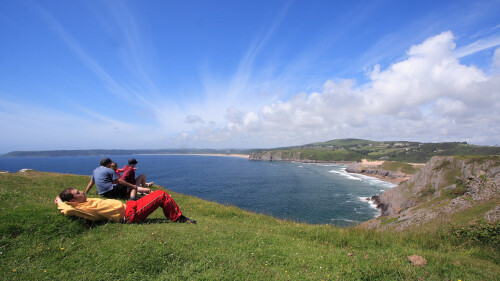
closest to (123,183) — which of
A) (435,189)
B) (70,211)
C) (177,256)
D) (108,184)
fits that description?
(108,184)

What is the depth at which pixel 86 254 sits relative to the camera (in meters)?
5.70

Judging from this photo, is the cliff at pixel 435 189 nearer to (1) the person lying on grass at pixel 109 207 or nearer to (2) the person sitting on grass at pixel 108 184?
(1) the person lying on grass at pixel 109 207

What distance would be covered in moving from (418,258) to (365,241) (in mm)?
2161

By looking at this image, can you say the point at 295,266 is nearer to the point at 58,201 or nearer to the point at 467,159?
the point at 58,201

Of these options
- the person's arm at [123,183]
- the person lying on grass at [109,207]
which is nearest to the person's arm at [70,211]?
the person lying on grass at [109,207]

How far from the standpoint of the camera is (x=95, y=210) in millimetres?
7172

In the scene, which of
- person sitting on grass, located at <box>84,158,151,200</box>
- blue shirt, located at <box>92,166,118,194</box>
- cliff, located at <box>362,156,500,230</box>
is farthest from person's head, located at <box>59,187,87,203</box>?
cliff, located at <box>362,156,500,230</box>

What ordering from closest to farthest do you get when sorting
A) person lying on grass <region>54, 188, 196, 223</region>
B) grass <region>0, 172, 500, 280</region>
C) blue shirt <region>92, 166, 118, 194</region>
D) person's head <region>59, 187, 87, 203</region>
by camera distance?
grass <region>0, 172, 500, 280</region> → person lying on grass <region>54, 188, 196, 223</region> → person's head <region>59, 187, 87, 203</region> → blue shirt <region>92, 166, 118, 194</region>

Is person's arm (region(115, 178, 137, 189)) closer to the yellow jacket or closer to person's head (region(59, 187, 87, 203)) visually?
the yellow jacket

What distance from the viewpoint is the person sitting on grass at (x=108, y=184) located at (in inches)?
460

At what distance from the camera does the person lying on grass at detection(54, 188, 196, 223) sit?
6930 millimetres

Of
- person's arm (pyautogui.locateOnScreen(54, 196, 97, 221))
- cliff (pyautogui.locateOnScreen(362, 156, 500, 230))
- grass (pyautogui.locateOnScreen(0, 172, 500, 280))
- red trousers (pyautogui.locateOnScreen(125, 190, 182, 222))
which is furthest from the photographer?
cliff (pyautogui.locateOnScreen(362, 156, 500, 230))

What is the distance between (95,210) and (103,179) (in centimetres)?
541

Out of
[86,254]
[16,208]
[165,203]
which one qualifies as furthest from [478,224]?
[16,208]
